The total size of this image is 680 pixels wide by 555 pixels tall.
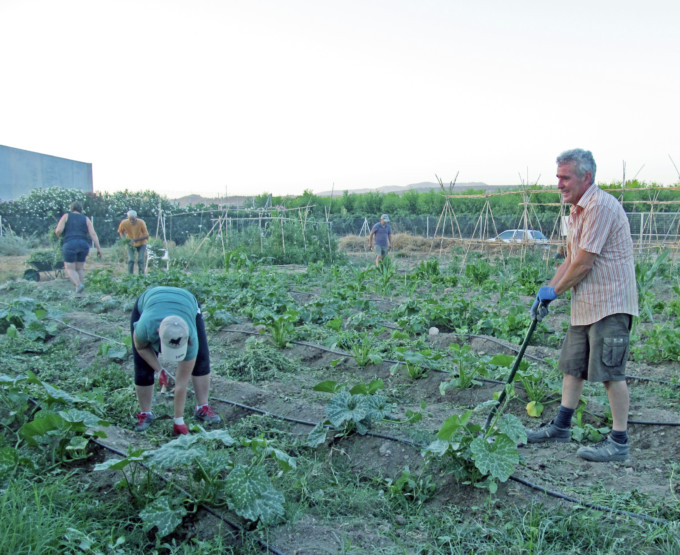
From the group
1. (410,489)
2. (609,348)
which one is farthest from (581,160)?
(410,489)

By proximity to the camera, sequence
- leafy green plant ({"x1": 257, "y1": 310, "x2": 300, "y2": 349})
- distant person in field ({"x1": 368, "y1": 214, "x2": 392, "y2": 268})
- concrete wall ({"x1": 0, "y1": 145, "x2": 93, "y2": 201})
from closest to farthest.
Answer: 1. leafy green plant ({"x1": 257, "y1": 310, "x2": 300, "y2": 349})
2. distant person in field ({"x1": 368, "y1": 214, "x2": 392, "y2": 268})
3. concrete wall ({"x1": 0, "y1": 145, "x2": 93, "y2": 201})

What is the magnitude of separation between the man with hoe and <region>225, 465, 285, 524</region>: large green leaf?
1.75m

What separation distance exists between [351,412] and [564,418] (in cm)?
125

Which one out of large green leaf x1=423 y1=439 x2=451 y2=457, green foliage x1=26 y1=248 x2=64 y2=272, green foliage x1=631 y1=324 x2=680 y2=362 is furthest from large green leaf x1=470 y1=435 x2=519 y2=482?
green foliage x1=26 y1=248 x2=64 y2=272

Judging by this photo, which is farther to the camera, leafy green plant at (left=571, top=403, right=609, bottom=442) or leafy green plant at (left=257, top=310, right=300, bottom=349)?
leafy green plant at (left=257, top=310, right=300, bottom=349)

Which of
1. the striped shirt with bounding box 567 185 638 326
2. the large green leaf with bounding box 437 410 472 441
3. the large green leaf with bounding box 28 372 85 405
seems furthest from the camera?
the large green leaf with bounding box 28 372 85 405

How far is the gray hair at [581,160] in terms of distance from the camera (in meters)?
2.99

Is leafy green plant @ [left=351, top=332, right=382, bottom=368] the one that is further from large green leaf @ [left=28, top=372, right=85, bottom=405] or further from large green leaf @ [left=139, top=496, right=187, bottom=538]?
large green leaf @ [left=139, top=496, right=187, bottom=538]

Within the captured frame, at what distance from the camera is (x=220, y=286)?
28.9 ft

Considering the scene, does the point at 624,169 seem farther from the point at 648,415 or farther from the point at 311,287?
the point at 648,415

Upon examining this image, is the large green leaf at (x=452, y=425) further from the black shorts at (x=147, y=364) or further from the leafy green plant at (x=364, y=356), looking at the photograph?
the leafy green plant at (x=364, y=356)

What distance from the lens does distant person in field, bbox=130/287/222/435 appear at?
9.73 ft

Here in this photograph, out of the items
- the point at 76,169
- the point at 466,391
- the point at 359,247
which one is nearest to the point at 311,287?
the point at 466,391

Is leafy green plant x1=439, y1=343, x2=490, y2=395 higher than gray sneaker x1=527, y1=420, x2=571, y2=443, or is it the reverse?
leafy green plant x1=439, y1=343, x2=490, y2=395
